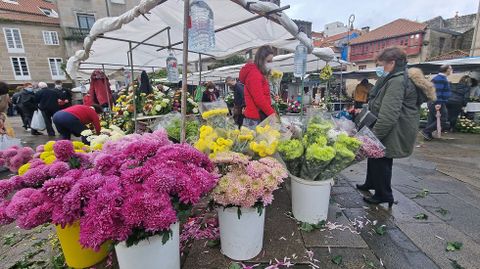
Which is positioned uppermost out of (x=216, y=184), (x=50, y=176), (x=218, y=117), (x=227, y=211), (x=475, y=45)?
(x=475, y=45)

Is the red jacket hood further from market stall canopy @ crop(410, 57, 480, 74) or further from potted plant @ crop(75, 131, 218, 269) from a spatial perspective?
market stall canopy @ crop(410, 57, 480, 74)

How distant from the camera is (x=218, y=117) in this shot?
2357 millimetres

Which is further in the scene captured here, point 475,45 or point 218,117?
point 475,45

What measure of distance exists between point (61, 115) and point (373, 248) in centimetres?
480

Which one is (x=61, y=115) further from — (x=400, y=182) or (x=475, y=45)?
(x=475, y=45)

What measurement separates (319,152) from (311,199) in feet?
1.78

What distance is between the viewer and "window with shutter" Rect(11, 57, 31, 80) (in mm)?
22906

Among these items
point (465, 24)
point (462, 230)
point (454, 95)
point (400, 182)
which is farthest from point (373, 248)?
point (465, 24)

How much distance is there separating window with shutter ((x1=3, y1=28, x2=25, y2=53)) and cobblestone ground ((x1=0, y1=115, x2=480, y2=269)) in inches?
1174

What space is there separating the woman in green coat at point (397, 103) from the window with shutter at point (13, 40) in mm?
32096

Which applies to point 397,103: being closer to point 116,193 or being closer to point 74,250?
point 116,193

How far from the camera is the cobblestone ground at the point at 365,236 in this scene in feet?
6.14

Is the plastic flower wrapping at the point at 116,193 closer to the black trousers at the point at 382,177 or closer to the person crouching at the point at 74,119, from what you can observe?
the black trousers at the point at 382,177

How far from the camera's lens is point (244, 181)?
5.43 feet
